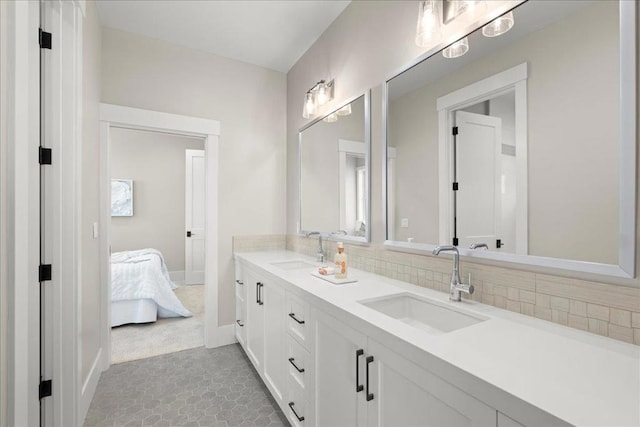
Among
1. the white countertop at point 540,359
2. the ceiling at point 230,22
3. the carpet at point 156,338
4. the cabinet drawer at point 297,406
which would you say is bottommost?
the carpet at point 156,338

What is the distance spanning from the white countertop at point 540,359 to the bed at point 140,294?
294 centimetres

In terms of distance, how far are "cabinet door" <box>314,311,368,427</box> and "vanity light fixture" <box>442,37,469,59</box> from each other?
1325 millimetres

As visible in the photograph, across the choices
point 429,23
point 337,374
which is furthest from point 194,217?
point 429,23

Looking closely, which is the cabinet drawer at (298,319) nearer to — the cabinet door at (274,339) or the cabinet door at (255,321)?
the cabinet door at (274,339)

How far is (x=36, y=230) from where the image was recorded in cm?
140

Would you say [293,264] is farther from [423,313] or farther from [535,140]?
[535,140]

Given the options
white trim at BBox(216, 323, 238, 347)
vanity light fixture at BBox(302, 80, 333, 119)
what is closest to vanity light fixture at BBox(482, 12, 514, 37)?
vanity light fixture at BBox(302, 80, 333, 119)

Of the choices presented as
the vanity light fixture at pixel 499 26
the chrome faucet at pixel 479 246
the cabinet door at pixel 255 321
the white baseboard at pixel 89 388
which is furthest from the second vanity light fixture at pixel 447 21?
the white baseboard at pixel 89 388

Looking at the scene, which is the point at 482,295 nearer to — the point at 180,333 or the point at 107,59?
the point at 180,333

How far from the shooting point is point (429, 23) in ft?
4.66

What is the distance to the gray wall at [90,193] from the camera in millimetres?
1903

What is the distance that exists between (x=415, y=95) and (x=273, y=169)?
6.10 feet

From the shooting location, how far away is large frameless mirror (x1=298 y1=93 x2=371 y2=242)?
201cm

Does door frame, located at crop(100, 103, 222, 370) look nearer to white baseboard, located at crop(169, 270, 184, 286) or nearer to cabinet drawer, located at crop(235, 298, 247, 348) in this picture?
Result: cabinet drawer, located at crop(235, 298, 247, 348)
